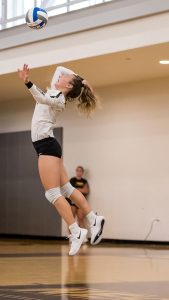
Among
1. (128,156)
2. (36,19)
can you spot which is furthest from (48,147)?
(128,156)

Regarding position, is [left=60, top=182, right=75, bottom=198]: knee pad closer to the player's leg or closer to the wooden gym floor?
the player's leg

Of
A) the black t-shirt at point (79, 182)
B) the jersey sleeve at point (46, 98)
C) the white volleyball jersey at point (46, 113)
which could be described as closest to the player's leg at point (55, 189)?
the white volleyball jersey at point (46, 113)

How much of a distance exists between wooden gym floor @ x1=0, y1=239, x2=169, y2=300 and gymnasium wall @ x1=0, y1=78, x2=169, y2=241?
3.55 metres

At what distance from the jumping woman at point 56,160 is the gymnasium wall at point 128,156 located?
260 inches

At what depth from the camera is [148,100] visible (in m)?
13.6

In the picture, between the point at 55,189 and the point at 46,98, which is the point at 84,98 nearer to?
the point at 46,98

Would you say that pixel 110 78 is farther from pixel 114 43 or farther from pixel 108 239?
pixel 108 239

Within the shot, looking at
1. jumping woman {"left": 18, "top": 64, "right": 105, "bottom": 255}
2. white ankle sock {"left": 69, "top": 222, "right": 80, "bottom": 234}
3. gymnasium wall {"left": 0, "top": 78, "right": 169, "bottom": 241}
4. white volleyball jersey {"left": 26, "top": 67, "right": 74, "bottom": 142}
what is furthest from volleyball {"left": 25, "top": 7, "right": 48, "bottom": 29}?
gymnasium wall {"left": 0, "top": 78, "right": 169, "bottom": 241}

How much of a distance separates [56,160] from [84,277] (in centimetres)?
122

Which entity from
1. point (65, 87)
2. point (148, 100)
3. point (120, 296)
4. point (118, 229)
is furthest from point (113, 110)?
point (120, 296)

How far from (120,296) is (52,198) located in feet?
5.86

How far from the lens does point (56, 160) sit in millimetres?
6578

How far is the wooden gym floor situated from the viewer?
16.7 feet

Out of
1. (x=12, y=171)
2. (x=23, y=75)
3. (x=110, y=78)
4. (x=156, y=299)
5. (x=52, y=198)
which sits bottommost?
(x=156, y=299)
